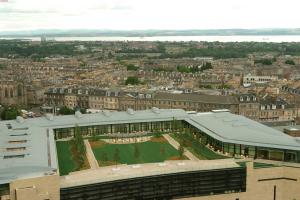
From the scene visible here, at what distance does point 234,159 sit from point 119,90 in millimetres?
37207

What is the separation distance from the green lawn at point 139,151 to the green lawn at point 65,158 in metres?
1.75

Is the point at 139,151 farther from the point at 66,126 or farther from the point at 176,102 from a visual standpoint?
the point at 176,102

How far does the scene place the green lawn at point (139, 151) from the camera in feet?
93.1

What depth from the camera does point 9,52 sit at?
171 meters

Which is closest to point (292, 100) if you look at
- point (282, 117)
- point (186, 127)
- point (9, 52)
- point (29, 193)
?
point (282, 117)

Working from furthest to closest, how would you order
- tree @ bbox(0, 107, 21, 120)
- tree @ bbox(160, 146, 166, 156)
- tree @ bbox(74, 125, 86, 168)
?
tree @ bbox(0, 107, 21, 120)
tree @ bbox(160, 146, 166, 156)
tree @ bbox(74, 125, 86, 168)

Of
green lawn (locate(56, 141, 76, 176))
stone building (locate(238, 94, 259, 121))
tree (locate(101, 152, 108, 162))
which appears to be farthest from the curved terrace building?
stone building (locate(238, 94, 259, 121))

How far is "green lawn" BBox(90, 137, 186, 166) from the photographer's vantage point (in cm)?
2838

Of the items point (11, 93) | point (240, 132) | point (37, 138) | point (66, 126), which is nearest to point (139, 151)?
point (37, 138)

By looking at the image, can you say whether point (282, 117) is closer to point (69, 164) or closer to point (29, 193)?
point (69, 164)

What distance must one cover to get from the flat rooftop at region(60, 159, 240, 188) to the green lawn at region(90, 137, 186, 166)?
1.64 meters

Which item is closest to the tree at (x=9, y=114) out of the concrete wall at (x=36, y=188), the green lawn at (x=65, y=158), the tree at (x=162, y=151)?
the green lawn at (x=65, y=158)

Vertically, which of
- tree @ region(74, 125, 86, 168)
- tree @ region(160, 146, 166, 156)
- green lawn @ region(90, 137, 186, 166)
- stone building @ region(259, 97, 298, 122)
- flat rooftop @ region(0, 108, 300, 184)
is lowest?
stone building @ region(259, 97, 298, 122)

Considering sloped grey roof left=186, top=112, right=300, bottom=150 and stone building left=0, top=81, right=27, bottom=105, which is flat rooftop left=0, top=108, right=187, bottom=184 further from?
stone building left=0, top=81, right=27, bottom=105
